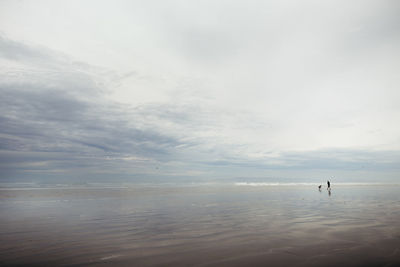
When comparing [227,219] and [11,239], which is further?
[227,219]

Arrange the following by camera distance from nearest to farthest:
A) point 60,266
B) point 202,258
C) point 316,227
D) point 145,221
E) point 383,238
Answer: point 60,266 < point 202,258 < point 383,238 < point 316,227 < point 145,221

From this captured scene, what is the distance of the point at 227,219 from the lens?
13.8 meters

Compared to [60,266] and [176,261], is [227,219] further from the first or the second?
[60,266]

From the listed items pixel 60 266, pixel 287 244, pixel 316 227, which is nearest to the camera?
pixel 60 266

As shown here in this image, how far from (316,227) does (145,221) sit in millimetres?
8713

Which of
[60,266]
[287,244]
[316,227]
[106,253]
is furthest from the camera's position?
[316,227]

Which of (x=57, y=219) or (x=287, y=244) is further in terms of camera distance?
(x=57, y=219)

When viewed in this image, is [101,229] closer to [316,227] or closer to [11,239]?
[11,239]

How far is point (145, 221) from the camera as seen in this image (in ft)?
44.1

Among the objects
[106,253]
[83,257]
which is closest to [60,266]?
[83,257]

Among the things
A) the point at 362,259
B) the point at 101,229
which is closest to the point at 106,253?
the point at 101,229

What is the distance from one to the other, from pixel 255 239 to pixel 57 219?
460 inches

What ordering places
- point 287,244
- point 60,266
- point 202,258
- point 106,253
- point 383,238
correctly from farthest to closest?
point 383,238, point 287,244, point 106,253, point 202,258, point 60,266

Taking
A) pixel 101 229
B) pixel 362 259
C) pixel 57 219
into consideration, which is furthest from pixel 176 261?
pixel 57 219
